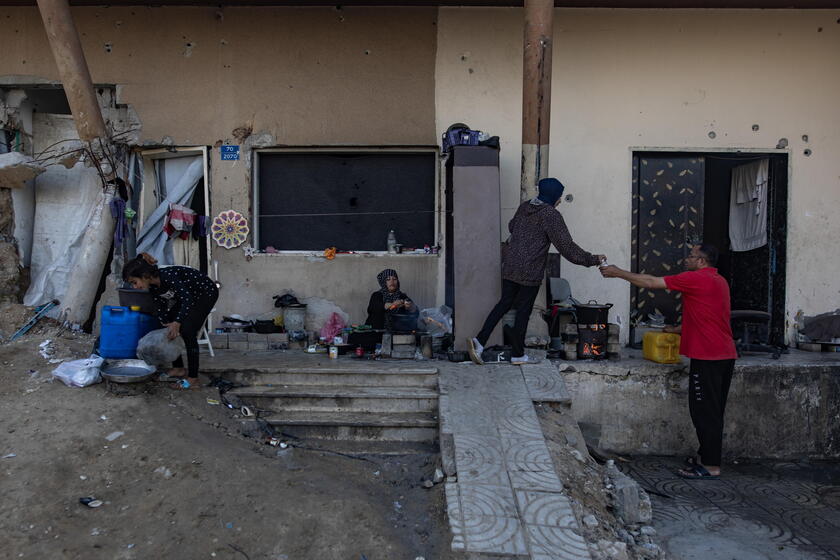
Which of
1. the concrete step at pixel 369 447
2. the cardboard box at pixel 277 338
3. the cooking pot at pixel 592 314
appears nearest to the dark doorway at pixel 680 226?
the cooking pot at pixel 592 314

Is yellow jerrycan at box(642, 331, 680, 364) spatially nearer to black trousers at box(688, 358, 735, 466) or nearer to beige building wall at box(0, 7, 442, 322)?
black trousers at box(688, 358, 735, 466)

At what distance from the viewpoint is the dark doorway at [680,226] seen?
7453 mm

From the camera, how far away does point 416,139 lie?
7.30m

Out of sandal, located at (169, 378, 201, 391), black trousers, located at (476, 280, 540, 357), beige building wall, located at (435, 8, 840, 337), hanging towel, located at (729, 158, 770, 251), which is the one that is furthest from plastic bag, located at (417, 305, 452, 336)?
hanging towel, located at (729, 158, 770, 251)

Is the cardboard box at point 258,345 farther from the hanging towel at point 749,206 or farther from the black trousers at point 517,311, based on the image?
the hanging towel at point 749,206

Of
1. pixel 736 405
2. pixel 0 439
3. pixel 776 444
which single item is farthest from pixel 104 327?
pixel 776 444

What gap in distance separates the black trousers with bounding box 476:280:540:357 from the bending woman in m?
2.59

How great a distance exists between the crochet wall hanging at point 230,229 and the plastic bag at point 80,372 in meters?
2.59

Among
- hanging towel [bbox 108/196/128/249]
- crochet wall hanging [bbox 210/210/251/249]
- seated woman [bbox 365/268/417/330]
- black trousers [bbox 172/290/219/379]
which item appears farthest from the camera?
crochet wall hanging [bbox 210/210/251/249]

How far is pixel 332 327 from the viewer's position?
7.09 m

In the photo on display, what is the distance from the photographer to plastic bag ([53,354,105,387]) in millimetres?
4910

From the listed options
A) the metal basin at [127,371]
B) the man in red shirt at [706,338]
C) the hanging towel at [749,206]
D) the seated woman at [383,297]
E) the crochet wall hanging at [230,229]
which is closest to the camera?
the metal basin at [127,371]

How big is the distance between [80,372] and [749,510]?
18.4 ft

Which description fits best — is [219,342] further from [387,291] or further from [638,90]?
[638,90]
